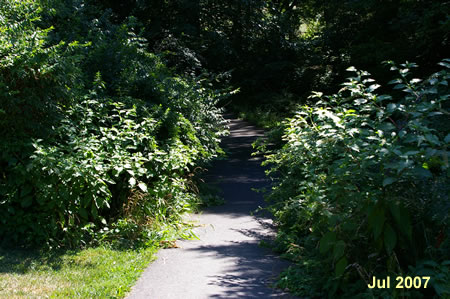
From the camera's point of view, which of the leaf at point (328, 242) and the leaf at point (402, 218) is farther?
the leaf at point (328, 242)

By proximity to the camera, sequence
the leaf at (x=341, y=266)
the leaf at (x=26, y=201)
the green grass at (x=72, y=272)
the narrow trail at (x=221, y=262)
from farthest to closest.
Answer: the leaf at (x=26, y=201), the narrow trail at (x=221, y=262), the green grass at (x=72, y=272), the leaf at (x=341, y=266)

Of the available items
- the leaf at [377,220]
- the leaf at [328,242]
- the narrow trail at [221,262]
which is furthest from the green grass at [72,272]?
the leaf at [377,220]

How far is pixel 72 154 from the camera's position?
6.42 m

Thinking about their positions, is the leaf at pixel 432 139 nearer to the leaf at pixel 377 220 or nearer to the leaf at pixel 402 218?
the leaf at pixel 402 218

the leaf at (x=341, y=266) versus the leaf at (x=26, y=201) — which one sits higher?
the leaf at (x=26, y=201)

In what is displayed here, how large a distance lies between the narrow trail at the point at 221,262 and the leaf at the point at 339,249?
2.71ft

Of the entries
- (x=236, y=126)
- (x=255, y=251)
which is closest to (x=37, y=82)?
(x=255, y=251)

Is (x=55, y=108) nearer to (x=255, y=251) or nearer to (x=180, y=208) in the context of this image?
(x=180, y=208)

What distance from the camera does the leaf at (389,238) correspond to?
13.3 feet

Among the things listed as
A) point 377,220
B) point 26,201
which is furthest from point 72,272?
point 377,220

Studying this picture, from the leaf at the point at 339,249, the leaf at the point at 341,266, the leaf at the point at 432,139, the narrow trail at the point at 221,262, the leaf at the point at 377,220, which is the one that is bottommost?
the narrow trail at the point at 221,262

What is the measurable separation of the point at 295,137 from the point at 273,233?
1.55 m

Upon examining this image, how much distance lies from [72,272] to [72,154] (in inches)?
68.7

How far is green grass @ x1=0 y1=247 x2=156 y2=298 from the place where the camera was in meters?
4.81
